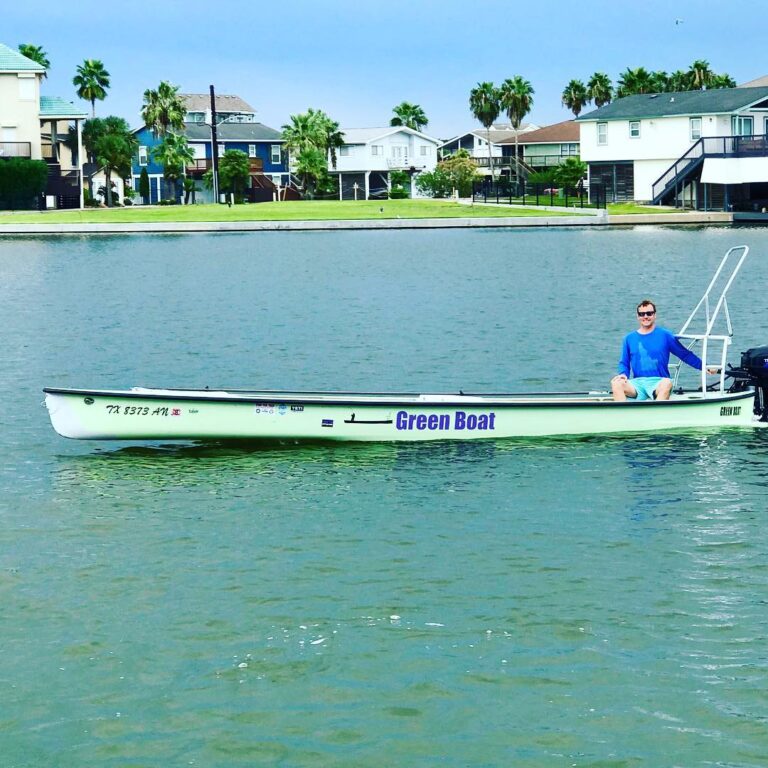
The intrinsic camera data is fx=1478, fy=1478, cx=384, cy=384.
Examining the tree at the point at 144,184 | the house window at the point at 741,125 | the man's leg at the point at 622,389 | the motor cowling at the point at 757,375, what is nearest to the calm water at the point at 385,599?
the motor cowling at the point at 757,375

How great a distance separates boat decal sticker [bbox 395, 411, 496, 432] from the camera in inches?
878

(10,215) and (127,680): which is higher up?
(10,215)

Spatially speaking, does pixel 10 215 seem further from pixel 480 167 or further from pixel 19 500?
pixel 19 500

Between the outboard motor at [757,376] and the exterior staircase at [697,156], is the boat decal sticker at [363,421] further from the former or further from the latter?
the exterior staircase at [697,156]

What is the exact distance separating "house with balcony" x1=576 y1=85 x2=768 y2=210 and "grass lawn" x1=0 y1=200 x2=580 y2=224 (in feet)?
26.3

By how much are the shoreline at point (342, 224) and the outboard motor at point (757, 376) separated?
70.2 metres

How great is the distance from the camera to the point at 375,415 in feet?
73.7

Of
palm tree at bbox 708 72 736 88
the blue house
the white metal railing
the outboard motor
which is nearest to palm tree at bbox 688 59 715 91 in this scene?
palm tree at bbox 708 72 736 88

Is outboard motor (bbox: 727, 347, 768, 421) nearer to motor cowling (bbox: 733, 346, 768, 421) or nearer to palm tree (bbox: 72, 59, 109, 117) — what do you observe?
motor cowling (bbox: 733, 346, 768, 421)

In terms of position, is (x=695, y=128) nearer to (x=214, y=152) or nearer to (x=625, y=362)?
(x=214, y=152)

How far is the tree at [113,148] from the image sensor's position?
125 metres

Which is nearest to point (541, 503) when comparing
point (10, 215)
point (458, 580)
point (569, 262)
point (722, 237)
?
point (458, 580)

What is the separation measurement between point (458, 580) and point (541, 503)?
3.78m

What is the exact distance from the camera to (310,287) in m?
59.2
